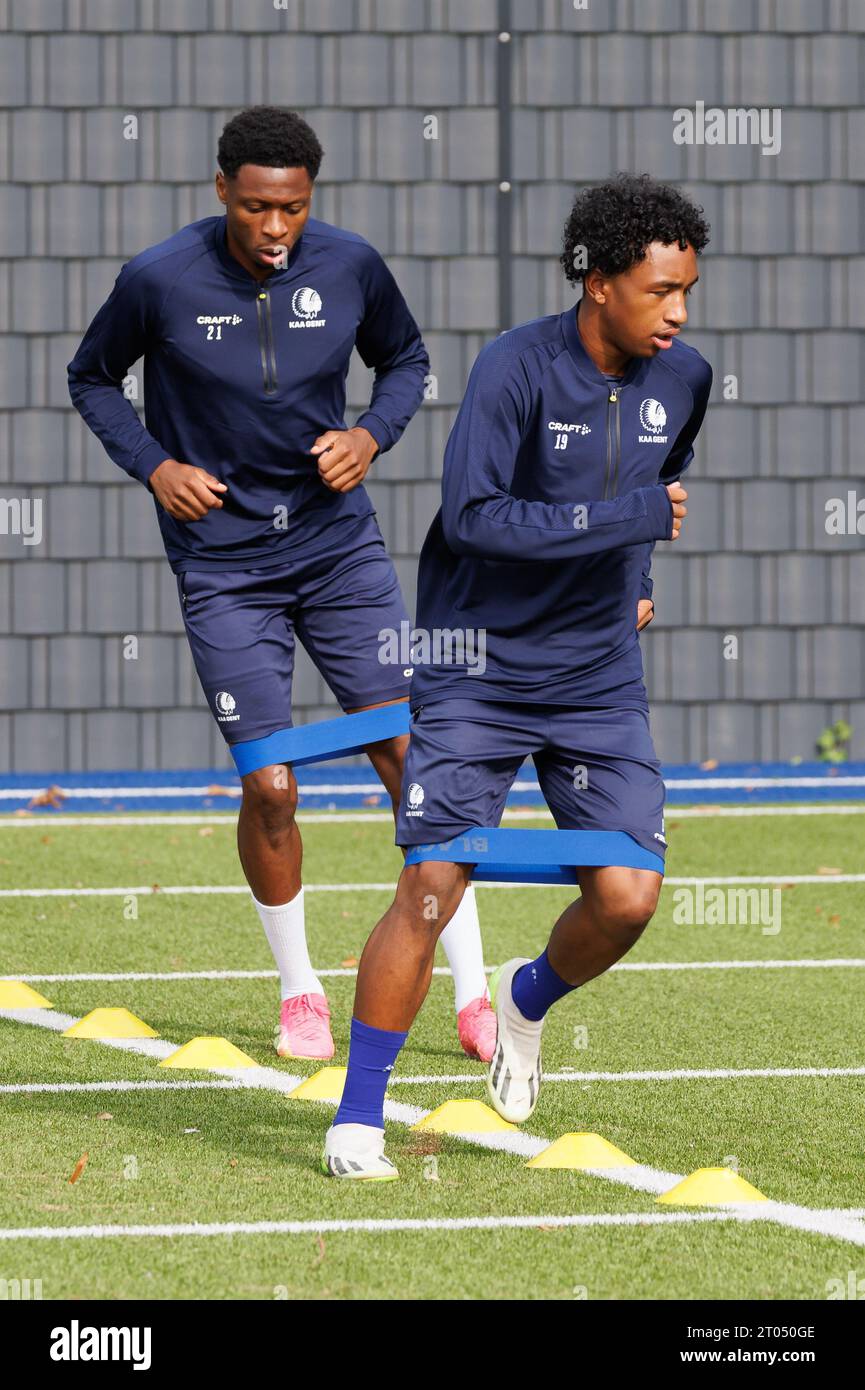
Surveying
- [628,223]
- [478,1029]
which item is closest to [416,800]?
[628,223]

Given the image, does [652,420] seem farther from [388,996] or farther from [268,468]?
[268,468]

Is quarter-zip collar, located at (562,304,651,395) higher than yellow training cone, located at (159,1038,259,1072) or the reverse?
higher

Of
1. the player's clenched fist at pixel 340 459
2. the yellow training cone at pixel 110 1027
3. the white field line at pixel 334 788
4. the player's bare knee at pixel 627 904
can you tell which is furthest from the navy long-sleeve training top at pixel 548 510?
the white field line at pixel 334 788

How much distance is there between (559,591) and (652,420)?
0.42 metres

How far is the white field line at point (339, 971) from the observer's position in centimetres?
761

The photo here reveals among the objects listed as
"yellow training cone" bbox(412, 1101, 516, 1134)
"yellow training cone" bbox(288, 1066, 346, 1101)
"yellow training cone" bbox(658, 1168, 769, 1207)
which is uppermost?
"yellow training cone" bbox(658, 1168, 769, 1207)

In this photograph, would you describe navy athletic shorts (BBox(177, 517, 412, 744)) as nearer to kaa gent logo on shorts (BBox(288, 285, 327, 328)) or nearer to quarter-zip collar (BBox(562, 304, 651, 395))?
kaa gent logo on shorts (BBox(288, 285, 327, 328))

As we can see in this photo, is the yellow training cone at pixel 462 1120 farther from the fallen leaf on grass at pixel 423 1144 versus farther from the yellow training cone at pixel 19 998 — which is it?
the yellow training cone at pixel 19 998

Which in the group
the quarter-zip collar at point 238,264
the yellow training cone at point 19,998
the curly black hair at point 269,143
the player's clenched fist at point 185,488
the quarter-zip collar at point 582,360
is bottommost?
the yellow training cone at point 19,998

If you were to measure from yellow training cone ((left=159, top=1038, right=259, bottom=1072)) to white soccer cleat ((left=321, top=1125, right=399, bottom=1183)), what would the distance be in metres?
1.26

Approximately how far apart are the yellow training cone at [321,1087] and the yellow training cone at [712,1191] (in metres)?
1.29

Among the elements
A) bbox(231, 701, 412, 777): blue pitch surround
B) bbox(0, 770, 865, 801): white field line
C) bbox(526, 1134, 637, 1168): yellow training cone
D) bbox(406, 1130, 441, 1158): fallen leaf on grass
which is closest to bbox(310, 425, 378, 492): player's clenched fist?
bbox(231, 701, 412, 777): blue pitch surround

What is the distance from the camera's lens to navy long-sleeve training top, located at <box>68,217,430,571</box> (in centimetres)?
637
